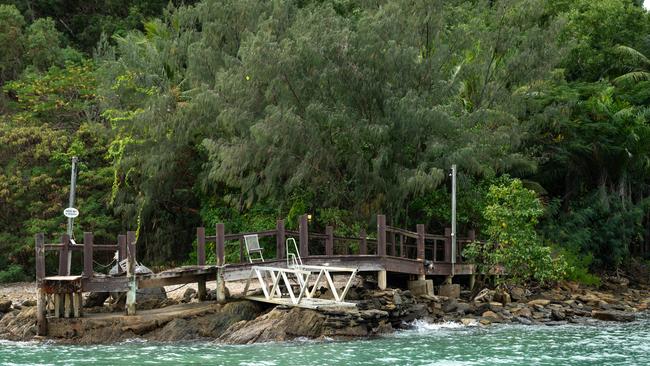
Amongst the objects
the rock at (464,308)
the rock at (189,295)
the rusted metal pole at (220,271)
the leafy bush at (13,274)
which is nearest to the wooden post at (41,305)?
the rusted metal pole at (220,271)

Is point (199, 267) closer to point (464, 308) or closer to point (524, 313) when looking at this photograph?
point (464, 308)

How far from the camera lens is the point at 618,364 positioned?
18.0 meters

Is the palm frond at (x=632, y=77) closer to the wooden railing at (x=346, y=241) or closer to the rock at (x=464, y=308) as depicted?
the wooden railing at (x=346, y=241)

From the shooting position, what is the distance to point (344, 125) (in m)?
26.3

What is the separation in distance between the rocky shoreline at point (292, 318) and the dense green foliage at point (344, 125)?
1588mm

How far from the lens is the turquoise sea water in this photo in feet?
59.6

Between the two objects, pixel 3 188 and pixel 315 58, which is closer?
pixel 315 58

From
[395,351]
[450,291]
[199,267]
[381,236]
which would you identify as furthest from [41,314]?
[450,291]

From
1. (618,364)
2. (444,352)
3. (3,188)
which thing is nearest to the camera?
(618,364)

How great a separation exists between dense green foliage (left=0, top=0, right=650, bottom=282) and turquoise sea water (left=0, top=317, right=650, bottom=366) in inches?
206

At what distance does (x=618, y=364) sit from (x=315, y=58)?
40.8 ft

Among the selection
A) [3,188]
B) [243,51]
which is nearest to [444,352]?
[243,51]

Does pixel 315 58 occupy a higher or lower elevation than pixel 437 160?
higher

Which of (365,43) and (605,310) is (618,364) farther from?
(365,43)
